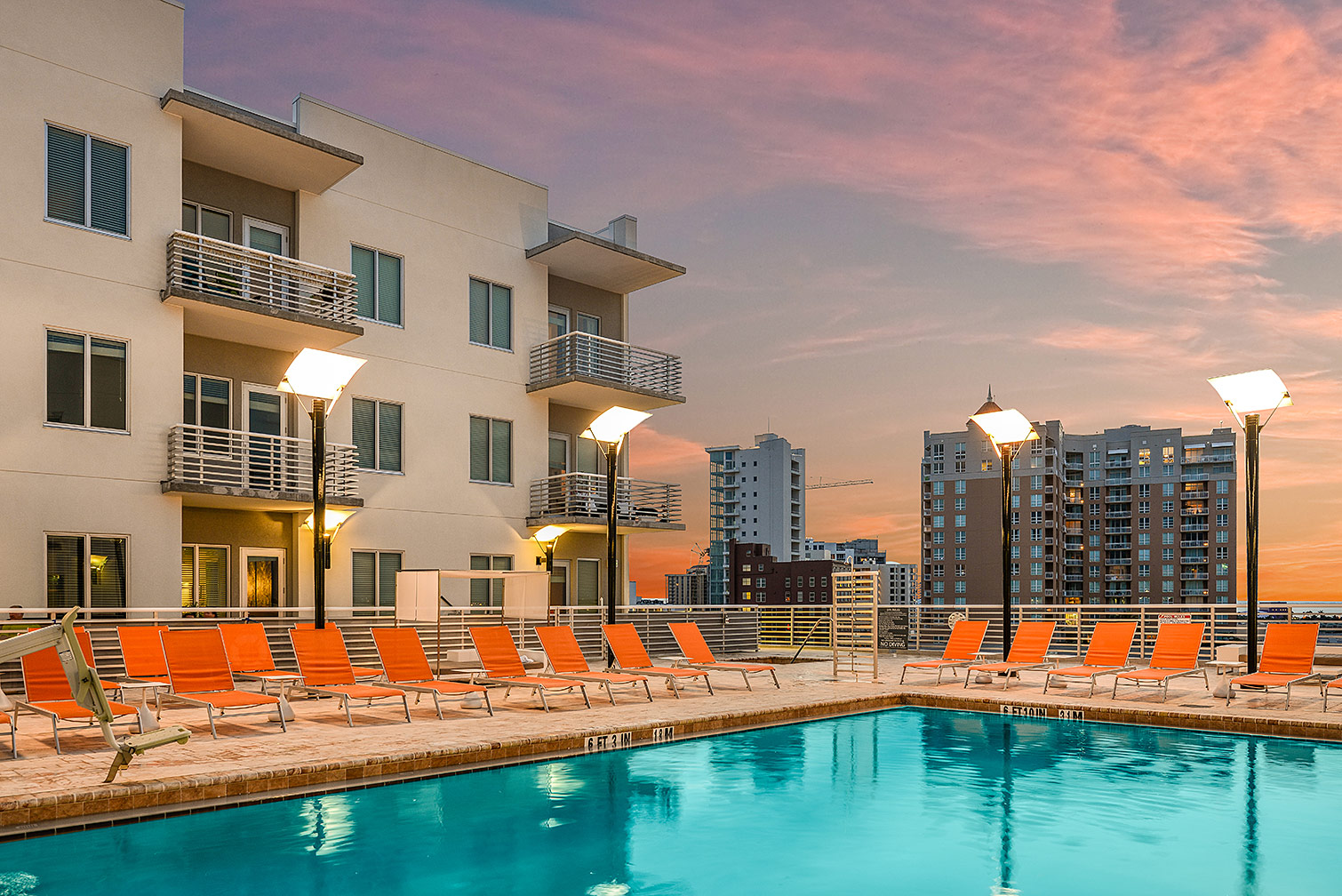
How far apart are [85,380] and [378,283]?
19.5 feet

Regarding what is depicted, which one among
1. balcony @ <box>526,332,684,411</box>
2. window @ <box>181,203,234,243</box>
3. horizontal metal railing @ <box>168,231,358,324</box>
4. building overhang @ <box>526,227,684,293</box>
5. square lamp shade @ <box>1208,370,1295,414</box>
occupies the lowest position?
square lamp shade @ <box>1208,370,1295,414</box>

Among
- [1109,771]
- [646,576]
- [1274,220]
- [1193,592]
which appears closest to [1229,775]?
[1109,771]

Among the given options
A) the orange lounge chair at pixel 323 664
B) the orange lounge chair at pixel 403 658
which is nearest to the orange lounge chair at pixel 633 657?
the orange lounge chair at pixel 403 658

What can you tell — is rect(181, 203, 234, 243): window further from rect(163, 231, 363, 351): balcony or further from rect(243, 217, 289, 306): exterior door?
rect(163, 231, 363, 351): balcony

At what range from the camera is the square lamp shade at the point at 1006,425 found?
14.8 m

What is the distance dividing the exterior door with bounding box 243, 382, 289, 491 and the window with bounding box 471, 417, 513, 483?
4.20 meters

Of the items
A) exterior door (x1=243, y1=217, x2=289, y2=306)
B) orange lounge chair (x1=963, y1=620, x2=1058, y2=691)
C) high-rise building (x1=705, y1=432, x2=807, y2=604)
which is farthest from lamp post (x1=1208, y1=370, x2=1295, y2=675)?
high-rise building (x1=705, y1=432, x2=807, y2=604)

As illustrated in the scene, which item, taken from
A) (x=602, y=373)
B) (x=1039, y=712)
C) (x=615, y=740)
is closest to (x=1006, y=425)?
(x=1039, y=712)

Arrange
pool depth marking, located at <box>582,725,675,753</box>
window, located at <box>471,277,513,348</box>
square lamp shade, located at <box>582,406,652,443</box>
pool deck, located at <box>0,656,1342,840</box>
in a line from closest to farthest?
pool deck, located at <box>0,656,1342,840</box> < pool depth marking, located at <box>582,725,675,753</box> < square lamp shade, located at <box>582,406,652,443</box> < window, located at <box>471,277,513,348</box>

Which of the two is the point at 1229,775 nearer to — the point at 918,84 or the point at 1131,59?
the point at 1131,59

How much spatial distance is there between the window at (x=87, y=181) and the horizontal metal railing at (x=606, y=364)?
872 cm

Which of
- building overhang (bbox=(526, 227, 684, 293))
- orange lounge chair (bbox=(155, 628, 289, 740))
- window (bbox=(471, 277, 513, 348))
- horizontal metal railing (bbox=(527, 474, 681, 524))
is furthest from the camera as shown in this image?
horizontal metal railing (bbox=(527, 474, 681, 524))

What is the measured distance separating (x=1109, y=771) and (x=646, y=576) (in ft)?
101

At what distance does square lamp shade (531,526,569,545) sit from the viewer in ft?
73.0
